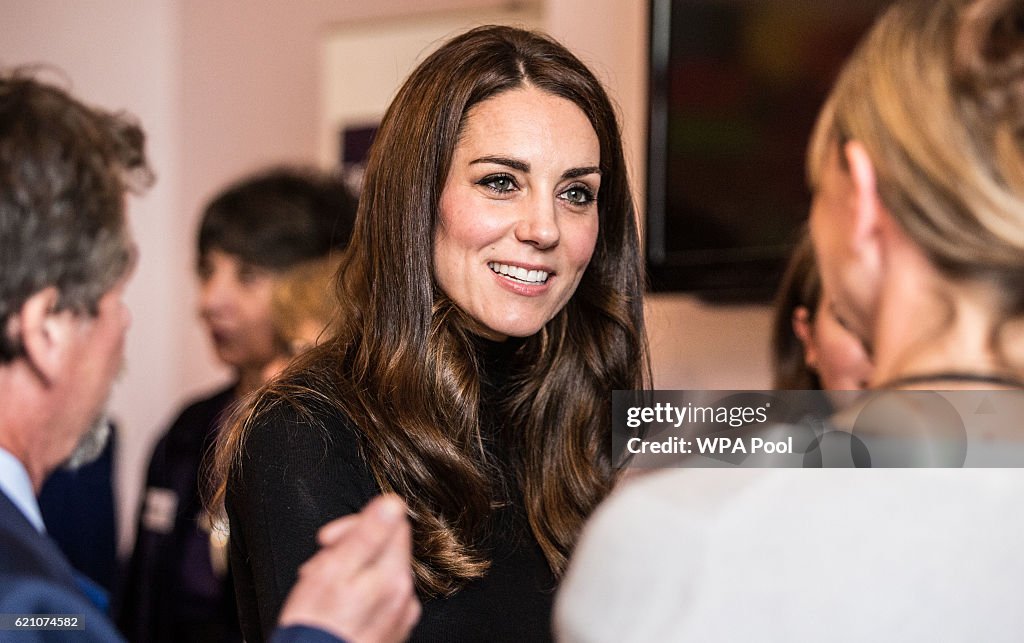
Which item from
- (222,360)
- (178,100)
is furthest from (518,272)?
(178,100)

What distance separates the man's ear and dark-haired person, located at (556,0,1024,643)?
2.29ft

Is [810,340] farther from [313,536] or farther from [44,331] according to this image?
[44,331]

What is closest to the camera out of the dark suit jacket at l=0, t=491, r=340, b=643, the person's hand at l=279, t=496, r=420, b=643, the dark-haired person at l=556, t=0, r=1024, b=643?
the dark-haired person at l=556, t=0, r=1024, b=643

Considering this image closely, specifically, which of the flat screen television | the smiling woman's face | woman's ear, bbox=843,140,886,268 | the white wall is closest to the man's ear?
the smiling woman's face

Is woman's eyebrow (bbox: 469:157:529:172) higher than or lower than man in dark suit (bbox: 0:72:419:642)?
higher

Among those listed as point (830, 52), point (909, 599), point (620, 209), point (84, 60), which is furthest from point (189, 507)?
point (84, 60)

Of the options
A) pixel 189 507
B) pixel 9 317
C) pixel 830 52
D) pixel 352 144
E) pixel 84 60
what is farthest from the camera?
pixel 84 60

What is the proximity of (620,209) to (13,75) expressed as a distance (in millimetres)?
717

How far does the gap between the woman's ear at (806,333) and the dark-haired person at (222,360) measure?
3.06ft

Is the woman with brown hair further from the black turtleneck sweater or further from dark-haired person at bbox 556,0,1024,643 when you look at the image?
dark-haired person at bbox 556,0,1024,643

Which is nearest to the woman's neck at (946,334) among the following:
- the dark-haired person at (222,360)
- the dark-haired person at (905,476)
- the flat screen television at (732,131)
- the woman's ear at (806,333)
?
the dark-haired person at (905,476)

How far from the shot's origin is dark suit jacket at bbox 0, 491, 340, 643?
3.19 feet

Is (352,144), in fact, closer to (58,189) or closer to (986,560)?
(58,189)

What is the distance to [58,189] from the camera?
44.4 inches
